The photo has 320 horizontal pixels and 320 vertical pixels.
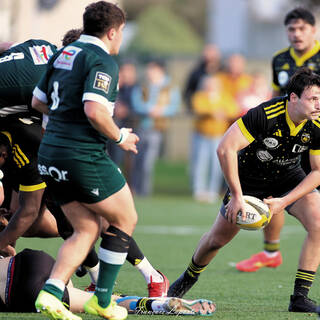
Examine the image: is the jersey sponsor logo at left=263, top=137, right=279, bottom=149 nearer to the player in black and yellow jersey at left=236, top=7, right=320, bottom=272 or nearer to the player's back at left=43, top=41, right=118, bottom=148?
the player's back at left=43, top=41, right=118, bottom=148

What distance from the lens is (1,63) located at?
6383 mm

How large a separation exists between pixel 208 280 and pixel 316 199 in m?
1.59

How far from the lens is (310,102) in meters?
5.75

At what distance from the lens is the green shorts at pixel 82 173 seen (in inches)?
197

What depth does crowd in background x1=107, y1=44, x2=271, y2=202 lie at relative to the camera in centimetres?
1461

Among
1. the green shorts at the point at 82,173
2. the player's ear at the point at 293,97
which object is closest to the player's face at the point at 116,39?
the green shorts at the point at 82,173

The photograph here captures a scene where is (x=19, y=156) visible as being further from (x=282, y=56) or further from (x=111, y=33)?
(x=282, y=56)

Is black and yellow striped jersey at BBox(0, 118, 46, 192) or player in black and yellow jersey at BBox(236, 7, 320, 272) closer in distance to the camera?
black and yellow striped jersey at BBox(0, 118, 46, 192)

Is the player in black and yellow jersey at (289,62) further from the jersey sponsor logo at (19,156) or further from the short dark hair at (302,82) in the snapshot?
the jersey sponsor logo at (19,156)

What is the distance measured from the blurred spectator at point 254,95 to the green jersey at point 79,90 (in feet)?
31.0

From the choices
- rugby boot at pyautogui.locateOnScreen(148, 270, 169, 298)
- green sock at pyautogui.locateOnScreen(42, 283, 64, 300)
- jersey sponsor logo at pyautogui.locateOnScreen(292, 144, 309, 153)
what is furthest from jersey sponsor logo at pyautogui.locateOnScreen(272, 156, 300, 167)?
green sock at pyautogui.locateOnScreen(42, 283, 64, 300)

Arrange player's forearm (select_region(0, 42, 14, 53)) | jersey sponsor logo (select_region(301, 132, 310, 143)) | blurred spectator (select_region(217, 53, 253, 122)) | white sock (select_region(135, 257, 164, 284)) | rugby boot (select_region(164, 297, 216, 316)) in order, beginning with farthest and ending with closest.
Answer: blurred spectator (select_region(217, 53, 253, 122)) < player's forearm (select_region(0, 42, 14, 53)) < white sock (select_region(135, 257, 164, 284)) < jersey sponsor logo (select_region(301, 132, 310, 143)) < rugby boot (select_region(164, 297, 216, 316))

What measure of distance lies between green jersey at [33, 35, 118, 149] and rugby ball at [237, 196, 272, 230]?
123cm

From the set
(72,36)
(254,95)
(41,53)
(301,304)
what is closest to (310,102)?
(301,304)
